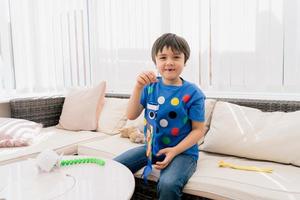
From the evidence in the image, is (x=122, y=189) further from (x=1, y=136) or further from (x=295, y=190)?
(x=1, y=136)

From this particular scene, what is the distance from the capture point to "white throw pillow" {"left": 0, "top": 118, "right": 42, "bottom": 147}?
1819 millimetres

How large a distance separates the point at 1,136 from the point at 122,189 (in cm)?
121

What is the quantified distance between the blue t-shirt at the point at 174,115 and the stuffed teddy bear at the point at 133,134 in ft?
1.31

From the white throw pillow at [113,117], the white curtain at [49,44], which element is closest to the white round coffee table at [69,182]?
the white throw pillow at [113,117]

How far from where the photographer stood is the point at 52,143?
1.88 meters

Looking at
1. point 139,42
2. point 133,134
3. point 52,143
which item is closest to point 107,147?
point 133,134

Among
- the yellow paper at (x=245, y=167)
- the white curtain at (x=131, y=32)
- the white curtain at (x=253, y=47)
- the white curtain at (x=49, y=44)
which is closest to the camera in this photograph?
the yellow paper at (x=245, y=167)

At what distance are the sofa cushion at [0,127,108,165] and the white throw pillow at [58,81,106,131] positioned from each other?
73 mm

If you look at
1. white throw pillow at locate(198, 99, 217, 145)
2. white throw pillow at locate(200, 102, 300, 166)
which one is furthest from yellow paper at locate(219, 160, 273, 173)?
white throw pillow at locate(198, 99, 217, 145)

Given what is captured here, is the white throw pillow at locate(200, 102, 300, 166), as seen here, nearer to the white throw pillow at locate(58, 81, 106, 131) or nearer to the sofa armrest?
the white throw pillow at locate(58, 81, 106, 131)

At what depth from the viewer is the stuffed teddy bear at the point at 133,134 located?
184 centimetres

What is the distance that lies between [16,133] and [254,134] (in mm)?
1444

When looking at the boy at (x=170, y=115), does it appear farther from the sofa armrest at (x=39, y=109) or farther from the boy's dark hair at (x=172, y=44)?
the sofa armrest at (x=39, y=109)

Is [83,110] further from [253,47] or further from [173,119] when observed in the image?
[253,47]
